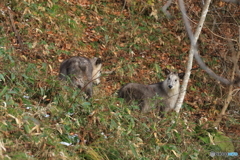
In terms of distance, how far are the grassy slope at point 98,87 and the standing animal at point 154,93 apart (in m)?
0.33

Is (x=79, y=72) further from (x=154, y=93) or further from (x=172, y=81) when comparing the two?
(x=172, y=81)

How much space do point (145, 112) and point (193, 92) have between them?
11.1 ft

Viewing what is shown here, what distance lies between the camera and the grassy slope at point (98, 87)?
552 centimetres

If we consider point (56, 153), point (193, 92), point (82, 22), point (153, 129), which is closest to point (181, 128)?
point (153, 129)

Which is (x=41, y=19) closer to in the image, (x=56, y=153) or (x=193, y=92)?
(x=193, y=92)

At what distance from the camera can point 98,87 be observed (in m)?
8.48

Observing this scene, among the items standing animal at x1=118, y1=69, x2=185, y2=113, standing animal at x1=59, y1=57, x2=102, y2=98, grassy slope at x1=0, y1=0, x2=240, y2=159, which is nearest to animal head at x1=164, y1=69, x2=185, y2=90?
standing animal at x1=118, y1=69, x2=185, y2=113

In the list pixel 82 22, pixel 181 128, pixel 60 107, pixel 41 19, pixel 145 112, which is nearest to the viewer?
pixel 60 107

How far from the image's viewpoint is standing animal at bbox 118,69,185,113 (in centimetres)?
802

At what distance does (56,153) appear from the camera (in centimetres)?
501

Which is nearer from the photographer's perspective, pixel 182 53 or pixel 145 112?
pixel 145 112

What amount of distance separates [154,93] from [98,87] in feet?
3.53

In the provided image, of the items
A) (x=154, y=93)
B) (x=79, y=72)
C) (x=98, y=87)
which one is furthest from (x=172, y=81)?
(x=79, y=72)

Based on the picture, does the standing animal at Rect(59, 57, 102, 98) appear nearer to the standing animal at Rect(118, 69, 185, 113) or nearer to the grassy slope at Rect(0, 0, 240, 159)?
the grassy slope at Rect(0, 0, 240, 159)
